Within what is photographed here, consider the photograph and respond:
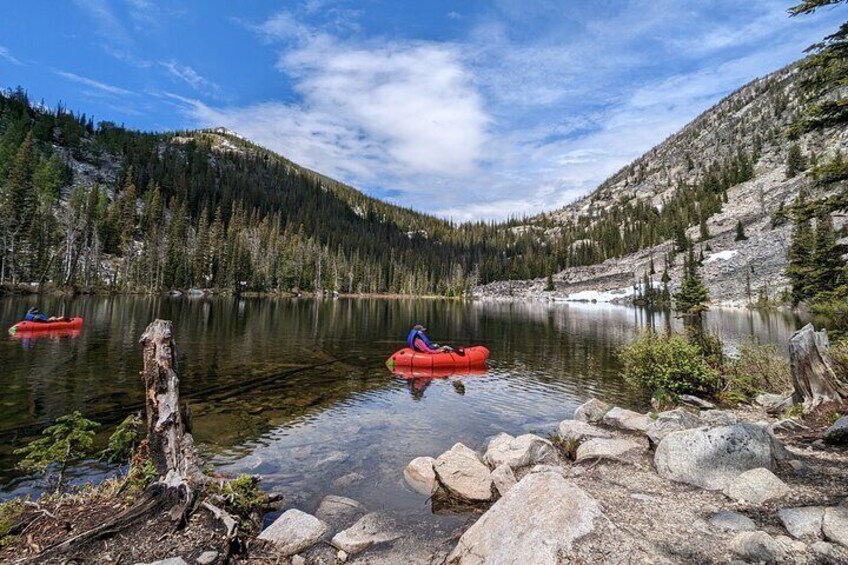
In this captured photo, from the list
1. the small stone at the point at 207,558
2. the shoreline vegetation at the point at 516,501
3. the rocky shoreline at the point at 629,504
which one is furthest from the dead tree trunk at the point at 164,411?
the rocky shoreline at the point at 629,504

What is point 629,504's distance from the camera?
6973mm

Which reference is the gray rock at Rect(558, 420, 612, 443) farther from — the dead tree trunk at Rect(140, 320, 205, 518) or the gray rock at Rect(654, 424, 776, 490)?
the dead tree trunk at Rect(140, 320, 205, 518)

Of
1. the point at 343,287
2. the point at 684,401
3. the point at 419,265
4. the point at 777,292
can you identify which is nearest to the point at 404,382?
the point at 684,401

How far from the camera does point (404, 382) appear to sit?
2303 centimetres

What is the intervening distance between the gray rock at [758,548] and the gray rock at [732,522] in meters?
0.67

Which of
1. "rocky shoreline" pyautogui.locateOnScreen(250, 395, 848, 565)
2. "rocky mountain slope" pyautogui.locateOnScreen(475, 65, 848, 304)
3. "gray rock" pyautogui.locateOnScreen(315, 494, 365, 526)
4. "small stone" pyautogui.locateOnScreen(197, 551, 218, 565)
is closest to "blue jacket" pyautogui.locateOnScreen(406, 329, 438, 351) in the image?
"rocky shoreline" pyautogui.locateOnScreen(250, 395, 848, 565)

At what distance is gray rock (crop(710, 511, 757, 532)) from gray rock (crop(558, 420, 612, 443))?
5.53 meters

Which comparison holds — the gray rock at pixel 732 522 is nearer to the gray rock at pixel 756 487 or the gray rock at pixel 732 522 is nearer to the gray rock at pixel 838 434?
the gray rock at pixel 756 487

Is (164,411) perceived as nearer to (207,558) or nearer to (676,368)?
(207,558)

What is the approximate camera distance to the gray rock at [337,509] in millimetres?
8711

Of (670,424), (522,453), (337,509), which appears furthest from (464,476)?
(670,424)

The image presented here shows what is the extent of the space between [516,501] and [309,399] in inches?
540

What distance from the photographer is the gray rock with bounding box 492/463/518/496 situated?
922 cm

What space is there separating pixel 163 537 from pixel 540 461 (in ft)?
26.4
